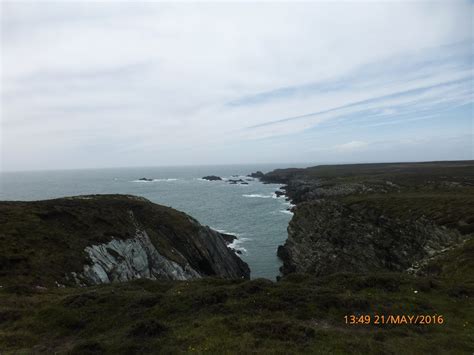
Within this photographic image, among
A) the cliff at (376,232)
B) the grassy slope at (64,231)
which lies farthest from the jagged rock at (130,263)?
the cliff at (376,232)

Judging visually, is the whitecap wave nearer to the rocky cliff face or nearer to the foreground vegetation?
the rocky cliff face

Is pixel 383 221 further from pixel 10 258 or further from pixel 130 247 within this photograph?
pixel 10 258

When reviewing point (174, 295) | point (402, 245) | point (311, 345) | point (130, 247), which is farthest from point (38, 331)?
point (402, 245)

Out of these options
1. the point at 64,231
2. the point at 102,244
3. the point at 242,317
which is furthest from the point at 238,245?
the point at 242,317

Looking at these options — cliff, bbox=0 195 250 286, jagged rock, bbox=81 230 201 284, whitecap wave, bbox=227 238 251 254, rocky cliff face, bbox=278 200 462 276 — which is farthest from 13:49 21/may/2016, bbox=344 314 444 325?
whitecap wave, bbox=227 238 251 254

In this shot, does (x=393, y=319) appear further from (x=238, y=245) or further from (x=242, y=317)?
(x=238, y=245)
